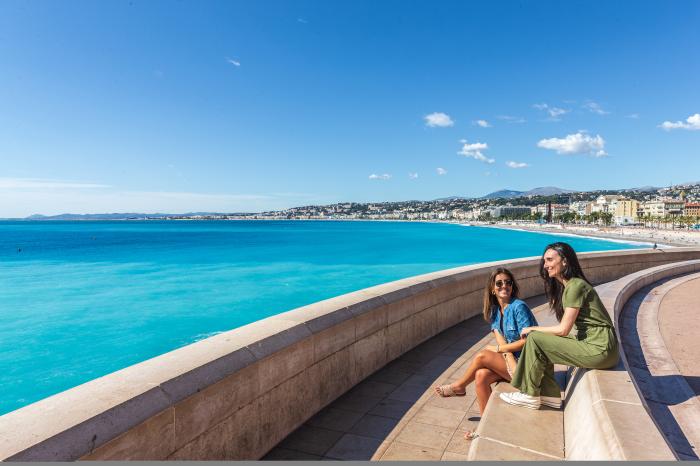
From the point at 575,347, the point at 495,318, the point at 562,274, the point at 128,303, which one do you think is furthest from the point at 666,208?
the point at 575,347

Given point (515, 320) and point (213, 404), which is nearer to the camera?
point (213, 404)

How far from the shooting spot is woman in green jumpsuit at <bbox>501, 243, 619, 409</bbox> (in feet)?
12.2

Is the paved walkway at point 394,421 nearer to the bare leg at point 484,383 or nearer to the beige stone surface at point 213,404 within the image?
the bare leg at point 484,383

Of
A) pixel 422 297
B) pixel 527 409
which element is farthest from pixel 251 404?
pixel 422 297

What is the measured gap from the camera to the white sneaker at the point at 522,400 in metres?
3.81

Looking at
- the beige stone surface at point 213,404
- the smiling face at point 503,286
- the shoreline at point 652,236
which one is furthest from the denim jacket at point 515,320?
the shoreline at point 652,236

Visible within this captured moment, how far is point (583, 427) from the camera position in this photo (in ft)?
10.3

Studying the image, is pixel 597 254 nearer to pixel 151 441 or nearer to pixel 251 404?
pixel 251 404

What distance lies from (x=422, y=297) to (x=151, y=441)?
4.54 m

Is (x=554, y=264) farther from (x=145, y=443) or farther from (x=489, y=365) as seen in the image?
(x=145, y=443)

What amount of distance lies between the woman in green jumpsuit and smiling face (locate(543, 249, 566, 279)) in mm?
95

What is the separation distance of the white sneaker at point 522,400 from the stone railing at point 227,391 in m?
1.72

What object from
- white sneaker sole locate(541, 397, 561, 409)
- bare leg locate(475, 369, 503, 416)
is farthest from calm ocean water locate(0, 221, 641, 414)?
white sneaker sole locate(541, 397, 561, 409)

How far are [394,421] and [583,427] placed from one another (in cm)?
168
